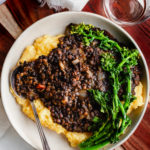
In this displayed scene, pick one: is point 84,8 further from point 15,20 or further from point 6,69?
point 6,69

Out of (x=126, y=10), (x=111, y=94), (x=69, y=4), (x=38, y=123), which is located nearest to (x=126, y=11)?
(x=126, y=10)

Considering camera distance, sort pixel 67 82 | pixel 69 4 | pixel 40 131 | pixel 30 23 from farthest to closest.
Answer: pixel 30 23 < pixel 69 4 < pixel 40 131 < pixel 67 82

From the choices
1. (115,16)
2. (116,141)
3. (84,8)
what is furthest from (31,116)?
(115,16)

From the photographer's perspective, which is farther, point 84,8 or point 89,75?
point 84,8

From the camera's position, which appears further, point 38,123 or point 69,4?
point 69,4

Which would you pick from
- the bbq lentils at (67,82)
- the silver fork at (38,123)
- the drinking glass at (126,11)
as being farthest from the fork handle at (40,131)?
the drinking glass at (126,11)

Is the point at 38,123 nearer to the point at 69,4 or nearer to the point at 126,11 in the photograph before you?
the point at 69,4
